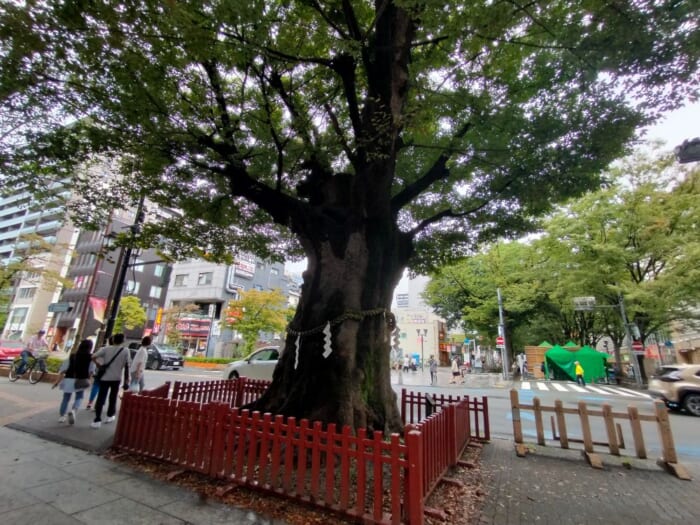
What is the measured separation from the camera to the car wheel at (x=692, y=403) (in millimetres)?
11055

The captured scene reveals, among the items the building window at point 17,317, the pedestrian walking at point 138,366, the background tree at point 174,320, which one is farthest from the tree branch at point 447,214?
the building window at point 17,317

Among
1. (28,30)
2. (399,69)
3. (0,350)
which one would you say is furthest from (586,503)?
(0,350)

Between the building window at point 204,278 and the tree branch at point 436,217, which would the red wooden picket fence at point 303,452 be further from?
the building window at point 204,278

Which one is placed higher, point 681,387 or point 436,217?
point 436,217

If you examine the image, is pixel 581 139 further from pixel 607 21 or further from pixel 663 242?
pixel 663 242

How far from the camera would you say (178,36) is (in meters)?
4.70

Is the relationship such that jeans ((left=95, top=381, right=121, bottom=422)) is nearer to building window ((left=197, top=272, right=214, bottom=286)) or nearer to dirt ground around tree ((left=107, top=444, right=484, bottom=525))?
dirt ground around tree ((left=107, top=444, right=484, bottom=525))

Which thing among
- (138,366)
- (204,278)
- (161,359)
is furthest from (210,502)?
(204,278)

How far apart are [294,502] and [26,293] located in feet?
203

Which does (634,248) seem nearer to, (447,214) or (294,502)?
(447,214)

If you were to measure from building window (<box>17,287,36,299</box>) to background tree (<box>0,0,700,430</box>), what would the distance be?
5354 centimetres

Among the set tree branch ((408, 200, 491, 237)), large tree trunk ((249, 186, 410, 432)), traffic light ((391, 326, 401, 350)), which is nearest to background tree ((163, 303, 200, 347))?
traffic light ((391, 326, 401, 350))

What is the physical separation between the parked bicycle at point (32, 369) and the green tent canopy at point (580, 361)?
28.5m

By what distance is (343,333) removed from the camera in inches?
227
